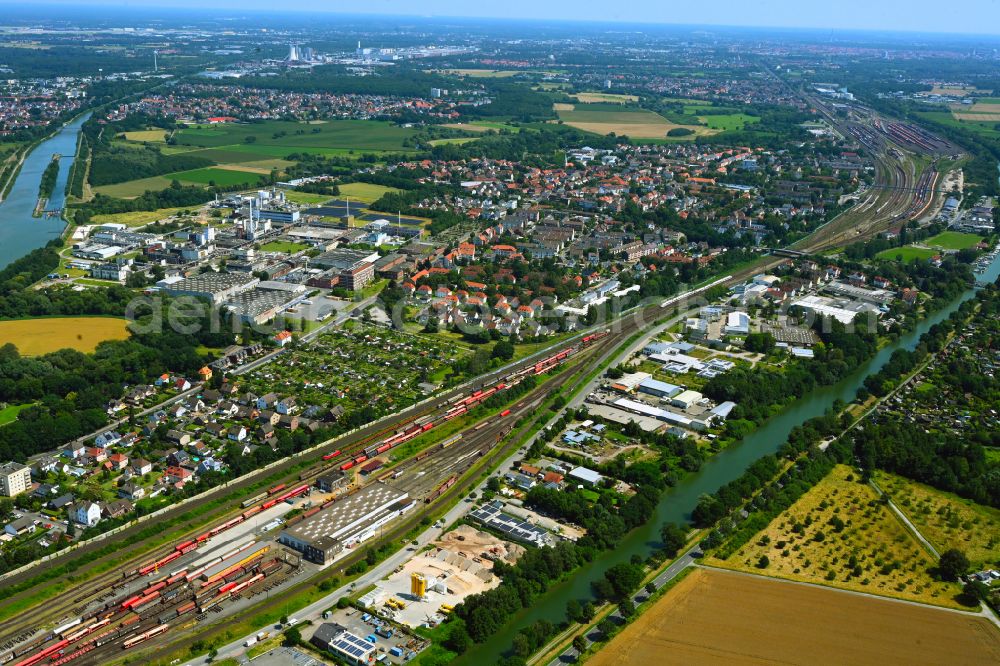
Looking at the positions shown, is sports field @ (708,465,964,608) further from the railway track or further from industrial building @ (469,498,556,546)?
the railway track

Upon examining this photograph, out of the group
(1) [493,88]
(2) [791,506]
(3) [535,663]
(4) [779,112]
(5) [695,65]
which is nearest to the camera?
(3) [535,663]

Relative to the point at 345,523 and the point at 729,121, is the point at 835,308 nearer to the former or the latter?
the point at 345,523

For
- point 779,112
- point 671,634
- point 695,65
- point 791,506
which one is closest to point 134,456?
point 671,634

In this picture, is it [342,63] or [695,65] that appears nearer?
[342,63]

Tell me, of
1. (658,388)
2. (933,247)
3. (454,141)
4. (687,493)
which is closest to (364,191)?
(454,141)

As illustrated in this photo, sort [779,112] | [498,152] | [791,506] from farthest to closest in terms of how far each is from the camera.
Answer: [779,112], [498,152], [791,506]

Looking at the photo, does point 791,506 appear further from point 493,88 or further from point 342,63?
point 342,63

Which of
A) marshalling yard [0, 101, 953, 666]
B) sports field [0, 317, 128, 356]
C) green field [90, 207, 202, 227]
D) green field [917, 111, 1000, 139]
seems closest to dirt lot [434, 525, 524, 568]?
marshalling yard [0, 101, 953, 666]
